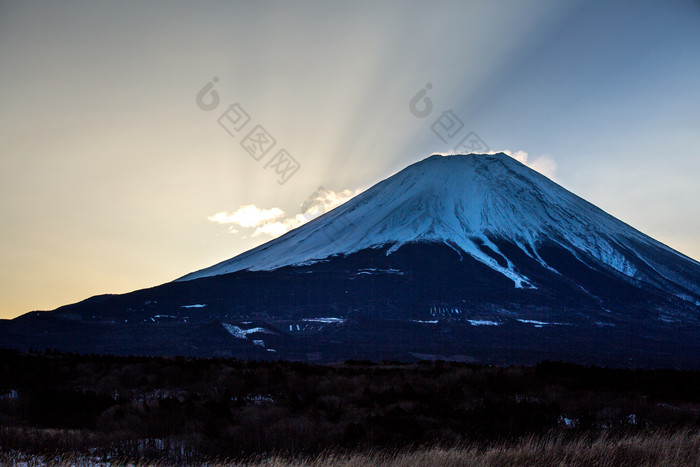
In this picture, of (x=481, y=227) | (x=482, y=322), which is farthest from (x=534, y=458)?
(x=481, y=227)

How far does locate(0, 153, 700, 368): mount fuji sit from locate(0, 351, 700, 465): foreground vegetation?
122ft

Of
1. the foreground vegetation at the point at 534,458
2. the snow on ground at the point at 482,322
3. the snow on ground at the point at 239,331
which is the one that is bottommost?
the snow on ground at the point at 482,322

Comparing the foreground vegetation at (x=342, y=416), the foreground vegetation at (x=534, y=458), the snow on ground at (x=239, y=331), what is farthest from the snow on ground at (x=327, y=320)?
the foreground vegetation at (x=534, y=458)

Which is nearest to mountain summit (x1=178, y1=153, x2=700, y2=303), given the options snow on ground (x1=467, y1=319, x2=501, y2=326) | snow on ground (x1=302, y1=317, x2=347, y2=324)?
snow on ground (x1=467, y1=319, x2=501, y2=326)

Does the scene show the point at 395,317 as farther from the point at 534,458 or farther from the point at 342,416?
the point at 534,458

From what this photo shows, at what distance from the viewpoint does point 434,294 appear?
98250 millimetres

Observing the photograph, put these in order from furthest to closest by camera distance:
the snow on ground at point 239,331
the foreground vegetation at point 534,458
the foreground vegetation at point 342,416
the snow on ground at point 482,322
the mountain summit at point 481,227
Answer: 1. the mountain summit at point 481,227
2. the snow on ground at point 482,322
3. the snow on ground at point 239,331
4. the foreground vegetation at point 342,416
5. the foreground vegetation at point 534,458

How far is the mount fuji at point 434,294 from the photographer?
223 ft

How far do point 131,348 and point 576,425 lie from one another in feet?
206

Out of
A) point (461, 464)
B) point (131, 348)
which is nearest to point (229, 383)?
point (461, 464)

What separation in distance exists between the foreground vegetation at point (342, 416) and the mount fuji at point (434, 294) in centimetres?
3707

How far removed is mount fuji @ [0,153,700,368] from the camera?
6794cm

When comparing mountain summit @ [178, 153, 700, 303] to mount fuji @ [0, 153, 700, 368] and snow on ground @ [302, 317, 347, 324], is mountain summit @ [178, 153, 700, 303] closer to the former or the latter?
mount fuji @ [0, 153, 700, 368]

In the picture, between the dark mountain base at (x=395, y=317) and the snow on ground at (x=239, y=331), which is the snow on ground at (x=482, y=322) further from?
the snow on ground at (x=239, y=331)
